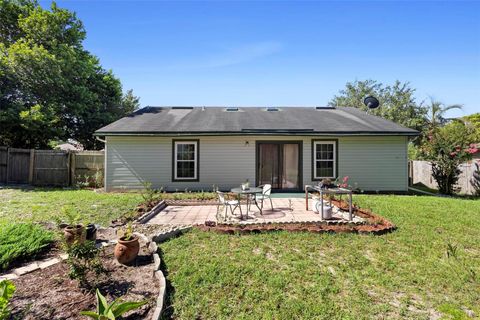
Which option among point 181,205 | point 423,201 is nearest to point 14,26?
point 181,205

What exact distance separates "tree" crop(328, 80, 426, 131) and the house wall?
1716 cm

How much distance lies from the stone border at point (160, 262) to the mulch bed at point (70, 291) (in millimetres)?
80

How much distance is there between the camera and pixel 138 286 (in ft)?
10.6

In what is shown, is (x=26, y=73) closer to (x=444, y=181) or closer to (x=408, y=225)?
(x=408, y=225)

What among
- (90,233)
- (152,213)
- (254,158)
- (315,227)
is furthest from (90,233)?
(254,158)

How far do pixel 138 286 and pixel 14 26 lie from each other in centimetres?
1968

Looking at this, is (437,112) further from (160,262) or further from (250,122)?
(160,262)

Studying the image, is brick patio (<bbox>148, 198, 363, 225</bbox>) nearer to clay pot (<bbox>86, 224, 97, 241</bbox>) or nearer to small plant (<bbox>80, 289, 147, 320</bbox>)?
clay pot (<bbox>86, 224, 97, 241</bbox>)

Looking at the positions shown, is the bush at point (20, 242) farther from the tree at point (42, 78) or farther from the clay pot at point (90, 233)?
the tree at point (42, 78)

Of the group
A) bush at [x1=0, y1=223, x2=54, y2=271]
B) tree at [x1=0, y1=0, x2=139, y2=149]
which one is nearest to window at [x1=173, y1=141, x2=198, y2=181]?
bush at [x1=0, y1=223, x2=54, y2=271]

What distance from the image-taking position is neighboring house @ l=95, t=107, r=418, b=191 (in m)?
10.7

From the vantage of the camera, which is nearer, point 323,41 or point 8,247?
point 8,247

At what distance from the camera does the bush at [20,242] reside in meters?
3.77

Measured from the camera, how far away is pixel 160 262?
3.83 m
